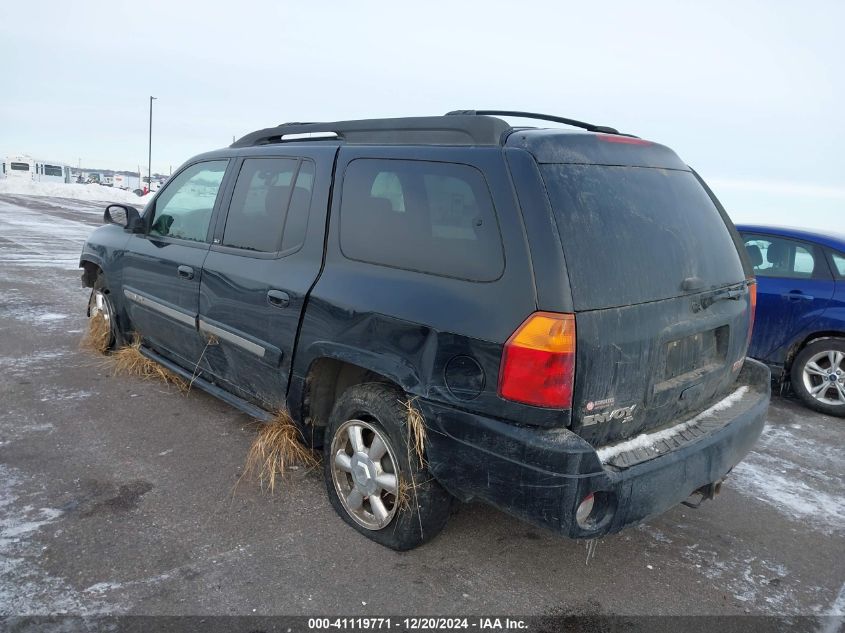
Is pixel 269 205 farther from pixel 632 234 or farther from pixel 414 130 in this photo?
pixel 632 234

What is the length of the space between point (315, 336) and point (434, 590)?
51.2 inches

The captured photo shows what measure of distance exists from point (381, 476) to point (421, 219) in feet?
3.91

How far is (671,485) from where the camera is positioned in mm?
2609

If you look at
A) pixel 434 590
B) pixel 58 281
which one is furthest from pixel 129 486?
pixel 58 281

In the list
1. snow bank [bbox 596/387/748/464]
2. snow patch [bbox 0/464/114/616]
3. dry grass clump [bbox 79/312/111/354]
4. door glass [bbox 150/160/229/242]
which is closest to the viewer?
snow patch [bbox 0/464/114/616]

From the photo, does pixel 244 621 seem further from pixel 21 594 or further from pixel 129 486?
pixel 129 486

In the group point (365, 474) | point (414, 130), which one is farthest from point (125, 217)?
point (365, 474)

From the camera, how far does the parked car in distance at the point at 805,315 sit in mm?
5426

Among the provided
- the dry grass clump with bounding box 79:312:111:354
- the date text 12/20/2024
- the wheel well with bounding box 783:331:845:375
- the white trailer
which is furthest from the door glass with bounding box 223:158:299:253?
the white trailer

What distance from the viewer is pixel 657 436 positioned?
9.15ft

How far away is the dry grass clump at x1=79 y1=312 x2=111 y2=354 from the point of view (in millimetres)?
5656

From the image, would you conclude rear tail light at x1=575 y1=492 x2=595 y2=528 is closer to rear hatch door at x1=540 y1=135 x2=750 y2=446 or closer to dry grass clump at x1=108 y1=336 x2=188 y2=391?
rear hatch door at x1=540 y1=135 x2=750 y2=446

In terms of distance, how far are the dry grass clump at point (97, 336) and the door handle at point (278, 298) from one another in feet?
9.48

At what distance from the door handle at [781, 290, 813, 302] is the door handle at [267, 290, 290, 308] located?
→ 4.49 meters
